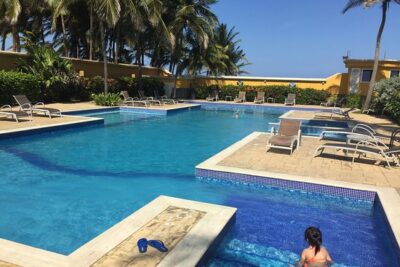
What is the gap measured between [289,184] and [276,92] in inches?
871

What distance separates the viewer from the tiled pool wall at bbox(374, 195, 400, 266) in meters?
4.71

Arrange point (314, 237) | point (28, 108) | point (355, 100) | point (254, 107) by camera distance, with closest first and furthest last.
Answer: point (314, 237)
point (28, 108)
point (355, 100)
point (254, 107)

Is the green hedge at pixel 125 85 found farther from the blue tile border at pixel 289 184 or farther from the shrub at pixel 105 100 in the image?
the blue tile border at pixel 289 184

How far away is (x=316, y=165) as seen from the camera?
8.27 metres

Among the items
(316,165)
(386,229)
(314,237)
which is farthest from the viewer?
(316,165)

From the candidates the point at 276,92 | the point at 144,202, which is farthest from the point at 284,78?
the point at 144,202

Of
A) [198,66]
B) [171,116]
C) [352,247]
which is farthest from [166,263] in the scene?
[198,66]

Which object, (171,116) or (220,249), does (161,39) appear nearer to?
(171,116)

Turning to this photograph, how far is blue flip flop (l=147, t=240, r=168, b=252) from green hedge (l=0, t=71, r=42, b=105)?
1545 cm

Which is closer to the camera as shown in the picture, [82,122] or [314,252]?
[314,252]

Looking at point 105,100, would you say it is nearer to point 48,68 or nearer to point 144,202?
point 48,68

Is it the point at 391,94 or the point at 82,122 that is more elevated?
the point at 391,94

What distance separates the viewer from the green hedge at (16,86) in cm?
1686

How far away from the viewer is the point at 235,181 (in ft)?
24.6
